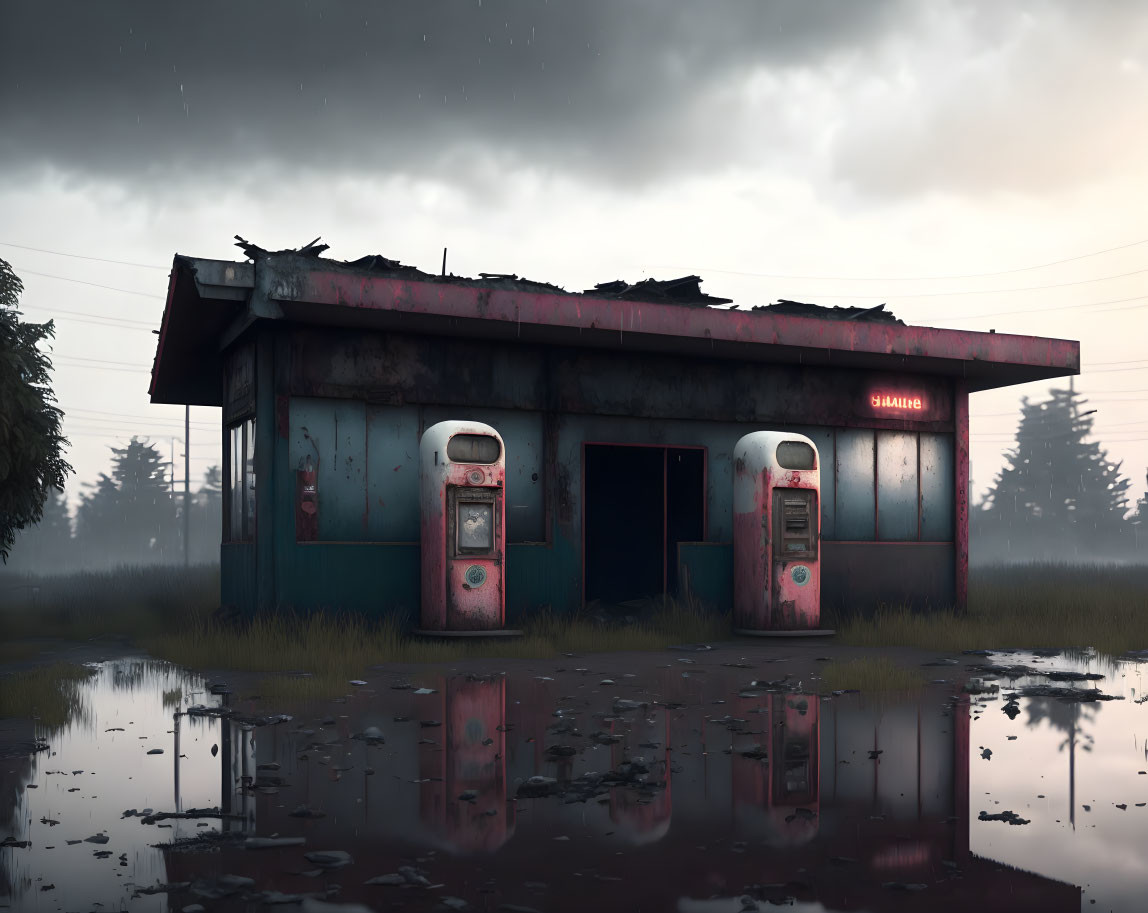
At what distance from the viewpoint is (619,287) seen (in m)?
14.8

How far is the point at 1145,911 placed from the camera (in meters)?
3.61

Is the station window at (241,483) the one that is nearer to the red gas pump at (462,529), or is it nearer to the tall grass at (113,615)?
the tall grass at (113,615)

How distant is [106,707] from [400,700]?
7.02 ft

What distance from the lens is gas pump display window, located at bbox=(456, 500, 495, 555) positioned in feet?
40.3

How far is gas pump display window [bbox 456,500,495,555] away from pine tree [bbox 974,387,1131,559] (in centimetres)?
6342

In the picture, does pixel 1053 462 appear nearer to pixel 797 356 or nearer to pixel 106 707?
pixel 797 356

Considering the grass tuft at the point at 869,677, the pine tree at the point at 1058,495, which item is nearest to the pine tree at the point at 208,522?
the pine tree at the point at 1058,495

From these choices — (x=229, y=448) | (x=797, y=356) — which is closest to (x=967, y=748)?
(x=797, y=356)

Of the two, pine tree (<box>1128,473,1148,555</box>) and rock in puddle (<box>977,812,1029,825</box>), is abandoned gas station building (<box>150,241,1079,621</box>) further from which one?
pine tree (<box>1128,473,1148,555</box>)

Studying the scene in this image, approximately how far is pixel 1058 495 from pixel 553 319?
2536 inches

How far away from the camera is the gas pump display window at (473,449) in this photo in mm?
12227

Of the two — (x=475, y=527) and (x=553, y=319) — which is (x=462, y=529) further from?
(x=553, y=319)

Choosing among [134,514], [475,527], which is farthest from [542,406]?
[134,514]

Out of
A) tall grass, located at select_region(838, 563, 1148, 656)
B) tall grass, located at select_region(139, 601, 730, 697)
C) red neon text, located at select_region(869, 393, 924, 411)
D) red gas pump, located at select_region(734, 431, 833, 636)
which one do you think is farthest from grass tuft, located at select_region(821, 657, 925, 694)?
red neon text, located at select_region(869, 393, 924, 411)
